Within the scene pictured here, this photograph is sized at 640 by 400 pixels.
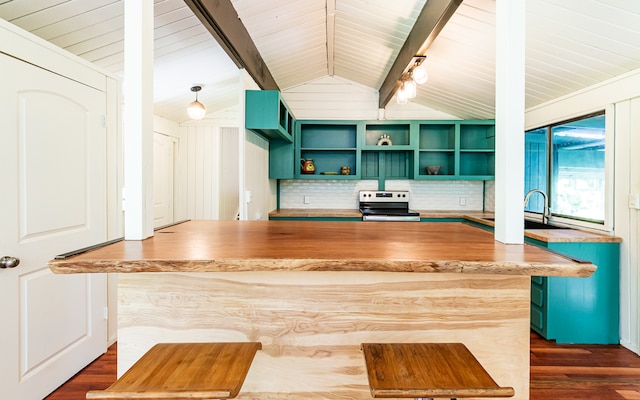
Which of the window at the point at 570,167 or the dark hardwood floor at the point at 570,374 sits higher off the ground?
the window at the point at 570,167

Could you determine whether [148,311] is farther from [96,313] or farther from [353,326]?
[96,313]

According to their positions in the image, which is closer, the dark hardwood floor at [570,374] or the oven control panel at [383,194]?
the dark hardwood floor at [570,374]

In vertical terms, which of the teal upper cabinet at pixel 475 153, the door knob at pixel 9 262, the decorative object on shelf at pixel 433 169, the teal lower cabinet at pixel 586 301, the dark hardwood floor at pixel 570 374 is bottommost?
the dark hardwood floor at pixel 570 374

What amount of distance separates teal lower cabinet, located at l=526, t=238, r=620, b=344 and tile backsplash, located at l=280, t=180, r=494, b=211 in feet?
6.65

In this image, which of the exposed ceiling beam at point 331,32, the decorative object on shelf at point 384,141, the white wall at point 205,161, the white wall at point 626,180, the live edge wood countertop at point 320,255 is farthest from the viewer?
the white wall at point 205,161

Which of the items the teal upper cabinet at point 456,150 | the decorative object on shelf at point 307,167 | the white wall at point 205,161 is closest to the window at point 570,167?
the teal upper cabinet at point 456,150

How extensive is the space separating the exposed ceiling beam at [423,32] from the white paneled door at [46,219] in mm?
2404

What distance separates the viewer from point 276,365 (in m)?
1.27

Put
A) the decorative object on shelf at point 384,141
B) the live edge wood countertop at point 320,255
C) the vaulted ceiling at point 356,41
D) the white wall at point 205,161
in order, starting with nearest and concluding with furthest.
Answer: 1. the live edge wood countertop at point 320,255
2. the vaulted ceiling at point 356,41
3. the decorative object on shelf at point 384,141
4. the white wall at point 205,161

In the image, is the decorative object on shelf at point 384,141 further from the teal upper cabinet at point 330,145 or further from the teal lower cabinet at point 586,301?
the teal lower cabinet at point 586,301

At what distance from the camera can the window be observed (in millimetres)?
3012

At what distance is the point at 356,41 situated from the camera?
3551 mm

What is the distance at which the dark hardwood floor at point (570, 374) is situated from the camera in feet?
7.13

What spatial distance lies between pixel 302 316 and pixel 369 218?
293 centimetres
